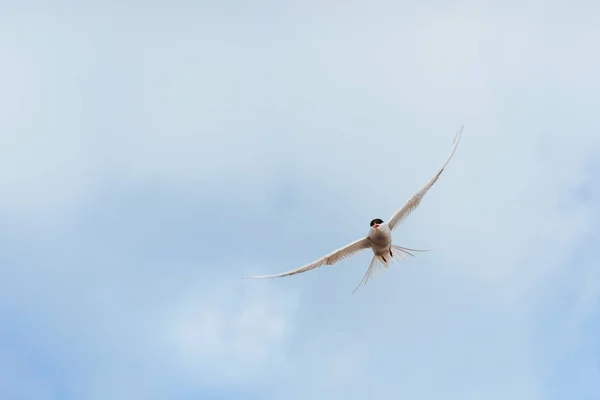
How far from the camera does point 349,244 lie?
37.4 m

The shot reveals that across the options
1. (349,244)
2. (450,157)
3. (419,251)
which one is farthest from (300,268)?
(450,157)

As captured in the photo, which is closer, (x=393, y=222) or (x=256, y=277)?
(x=256, y=277)

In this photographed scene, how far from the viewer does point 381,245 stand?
37031mm

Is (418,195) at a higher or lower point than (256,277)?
higher

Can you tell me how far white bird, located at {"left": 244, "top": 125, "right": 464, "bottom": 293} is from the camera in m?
36.8

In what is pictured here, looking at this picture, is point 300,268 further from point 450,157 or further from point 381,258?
point 450,157

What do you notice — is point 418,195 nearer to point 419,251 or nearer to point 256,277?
point 419,251

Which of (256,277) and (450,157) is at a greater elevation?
(450,157)

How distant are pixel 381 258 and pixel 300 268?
413cm

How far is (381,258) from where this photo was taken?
37844 millimetres

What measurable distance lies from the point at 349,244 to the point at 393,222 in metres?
2.25

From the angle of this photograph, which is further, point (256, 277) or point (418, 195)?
point (418, 195)

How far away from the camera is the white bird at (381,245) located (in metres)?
36.8

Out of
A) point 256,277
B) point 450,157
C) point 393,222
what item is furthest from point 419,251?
point 256,277
